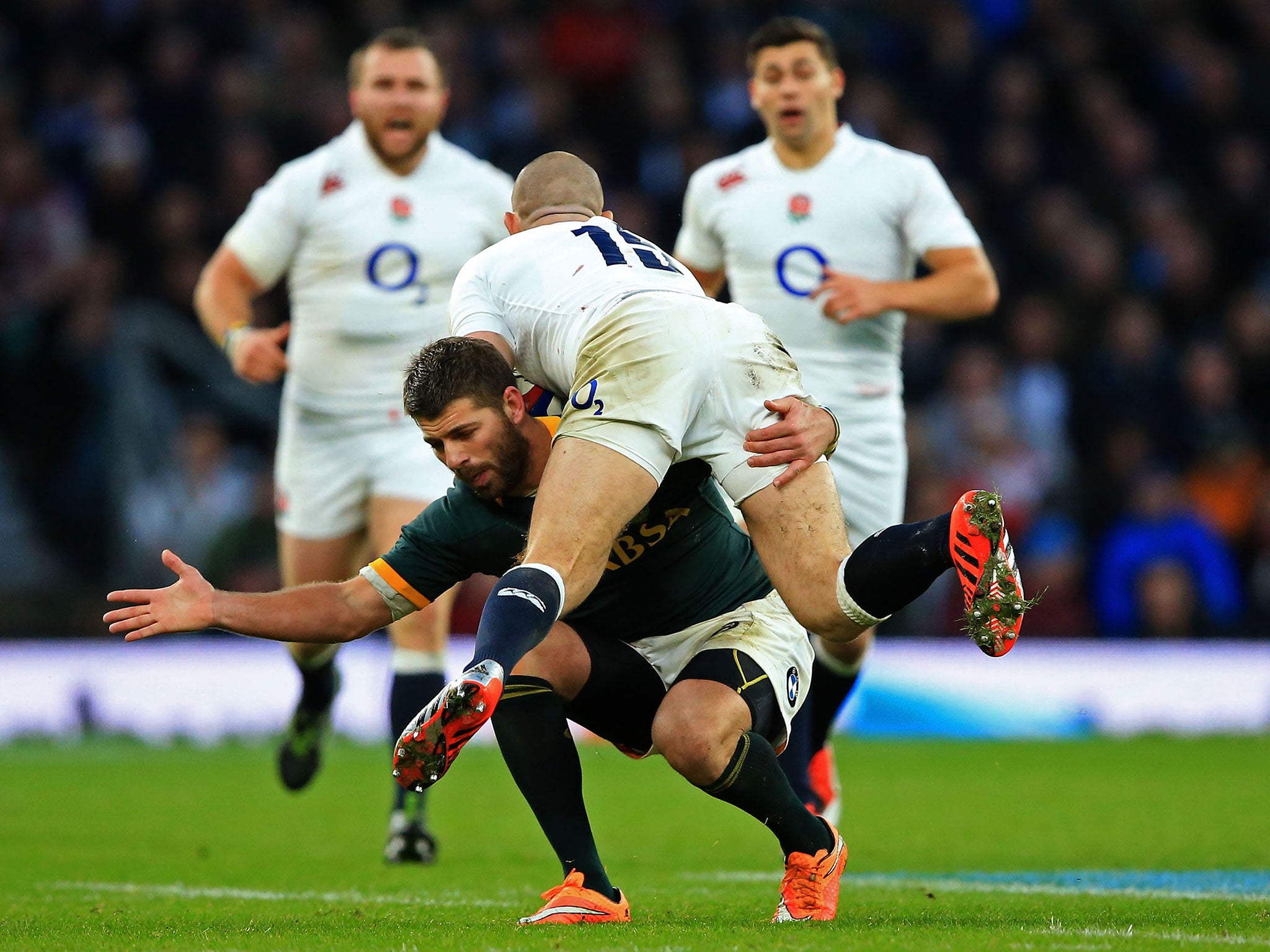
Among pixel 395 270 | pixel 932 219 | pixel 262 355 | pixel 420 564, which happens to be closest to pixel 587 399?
pixel 420 564

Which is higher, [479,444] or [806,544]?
[479,444]

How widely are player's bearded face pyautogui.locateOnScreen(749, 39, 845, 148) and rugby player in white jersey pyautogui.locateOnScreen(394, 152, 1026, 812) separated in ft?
6.90

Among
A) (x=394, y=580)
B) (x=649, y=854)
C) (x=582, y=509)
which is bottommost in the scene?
(x=649, y=854)

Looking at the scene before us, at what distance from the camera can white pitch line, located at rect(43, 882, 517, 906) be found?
5.31 metres

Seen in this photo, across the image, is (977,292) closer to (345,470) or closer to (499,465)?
(345,470)

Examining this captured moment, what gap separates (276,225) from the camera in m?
7.68

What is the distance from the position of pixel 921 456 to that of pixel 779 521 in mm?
8499

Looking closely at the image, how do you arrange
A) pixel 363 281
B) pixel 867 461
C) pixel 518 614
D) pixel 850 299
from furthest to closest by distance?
pixel 363 281 → pixel 867 461 → pixel 850 299 → pixel 518 614

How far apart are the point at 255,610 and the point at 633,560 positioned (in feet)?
3.51

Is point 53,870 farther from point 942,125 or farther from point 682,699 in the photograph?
point 942,125

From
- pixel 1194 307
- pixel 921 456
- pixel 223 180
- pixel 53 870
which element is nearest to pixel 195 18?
pixel 223 180

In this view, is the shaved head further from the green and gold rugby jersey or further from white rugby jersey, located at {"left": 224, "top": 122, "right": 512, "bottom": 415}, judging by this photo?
white rugby jersey, located at {"left": 224, "top": 122, "right": 512, "bottom": 415}

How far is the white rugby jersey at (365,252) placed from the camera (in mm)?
7637

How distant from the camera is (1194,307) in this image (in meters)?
14.9
